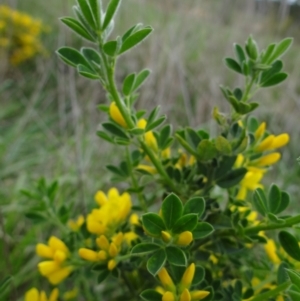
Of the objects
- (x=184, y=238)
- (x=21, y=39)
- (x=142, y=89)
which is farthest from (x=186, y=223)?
(x=21, y=39)

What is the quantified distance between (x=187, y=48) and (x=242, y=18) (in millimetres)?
431

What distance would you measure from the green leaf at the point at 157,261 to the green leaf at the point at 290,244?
0.35 feet

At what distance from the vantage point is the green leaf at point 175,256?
354mm

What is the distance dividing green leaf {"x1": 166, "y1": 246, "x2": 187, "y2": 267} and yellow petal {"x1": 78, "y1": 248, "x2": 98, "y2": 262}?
0.11 meters

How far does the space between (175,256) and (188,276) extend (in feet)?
0.08

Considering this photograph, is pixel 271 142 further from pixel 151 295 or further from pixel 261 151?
pixel 151 295

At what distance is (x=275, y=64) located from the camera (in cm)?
46

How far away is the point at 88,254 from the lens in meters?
0.45

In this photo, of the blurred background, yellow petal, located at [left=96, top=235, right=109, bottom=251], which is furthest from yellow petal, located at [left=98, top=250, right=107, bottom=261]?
the blurred background

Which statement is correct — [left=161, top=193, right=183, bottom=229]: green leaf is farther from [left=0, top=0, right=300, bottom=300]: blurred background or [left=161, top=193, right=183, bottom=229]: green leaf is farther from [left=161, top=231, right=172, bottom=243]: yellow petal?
[left=0, top=0, right=300, bottom=300]: blurred background

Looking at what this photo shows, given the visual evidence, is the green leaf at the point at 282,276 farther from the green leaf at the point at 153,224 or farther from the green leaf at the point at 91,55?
the green leaf at the point at 91,55

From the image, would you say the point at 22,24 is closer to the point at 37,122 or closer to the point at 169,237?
the point at 37,122

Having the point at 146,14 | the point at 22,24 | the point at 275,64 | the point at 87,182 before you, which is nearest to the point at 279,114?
the point at 146,14

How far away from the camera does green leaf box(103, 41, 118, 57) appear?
36cm
